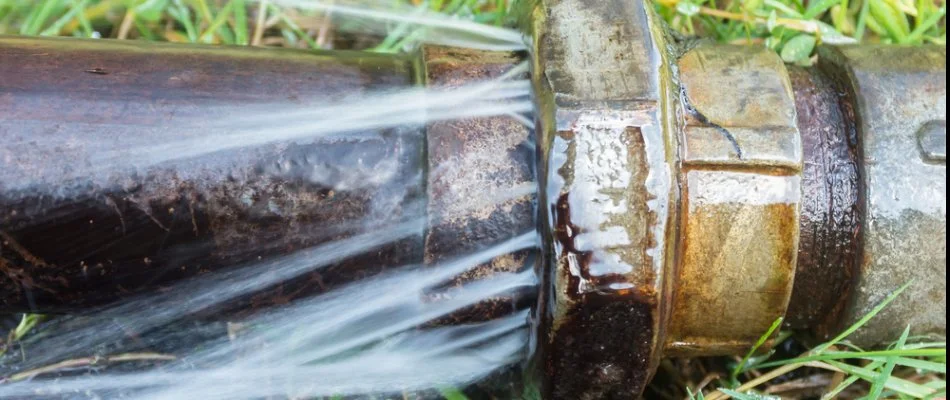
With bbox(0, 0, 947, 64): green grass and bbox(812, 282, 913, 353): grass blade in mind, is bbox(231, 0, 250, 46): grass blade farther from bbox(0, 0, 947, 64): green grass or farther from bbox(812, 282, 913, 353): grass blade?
bbox(812, 282, 913, 353): grass blade

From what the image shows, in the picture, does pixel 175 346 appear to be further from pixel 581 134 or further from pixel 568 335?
pixel 581 134

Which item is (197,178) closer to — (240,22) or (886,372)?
(240,22)

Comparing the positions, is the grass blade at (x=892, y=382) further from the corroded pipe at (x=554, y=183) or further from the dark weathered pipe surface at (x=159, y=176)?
the dark weathered pipe surface at (x=159, y=176)

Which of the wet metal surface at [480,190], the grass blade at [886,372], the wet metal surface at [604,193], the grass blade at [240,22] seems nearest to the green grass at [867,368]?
the grass blade at [886,372]

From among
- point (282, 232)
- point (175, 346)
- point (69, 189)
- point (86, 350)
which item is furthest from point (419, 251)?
point (86, 350)

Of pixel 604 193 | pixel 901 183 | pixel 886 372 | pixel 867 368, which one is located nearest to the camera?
pixel 604 193

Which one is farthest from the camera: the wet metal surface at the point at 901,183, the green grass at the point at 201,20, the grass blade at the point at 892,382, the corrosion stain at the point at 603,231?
the green grass at the point at 201,20

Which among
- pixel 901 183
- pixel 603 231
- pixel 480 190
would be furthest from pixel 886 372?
pixel 480 190
